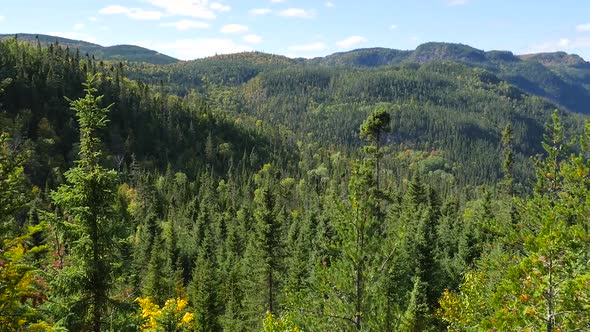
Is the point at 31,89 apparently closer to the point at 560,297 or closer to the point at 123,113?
the point at 123,113

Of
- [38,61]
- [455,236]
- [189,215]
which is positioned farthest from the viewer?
[38,61]

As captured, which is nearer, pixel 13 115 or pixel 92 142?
pixel 92 142

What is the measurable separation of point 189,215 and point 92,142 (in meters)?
81.2

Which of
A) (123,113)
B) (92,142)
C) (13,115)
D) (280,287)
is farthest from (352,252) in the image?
(123,113)

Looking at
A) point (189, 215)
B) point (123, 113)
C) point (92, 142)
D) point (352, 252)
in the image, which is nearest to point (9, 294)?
point (92, 142)

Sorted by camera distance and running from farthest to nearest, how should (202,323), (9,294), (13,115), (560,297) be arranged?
(13,115) → (202,323) → (560,297) → (9,294)

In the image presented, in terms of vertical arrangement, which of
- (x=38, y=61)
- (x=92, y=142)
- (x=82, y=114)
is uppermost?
(x=38, y=61)

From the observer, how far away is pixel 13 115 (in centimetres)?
13962

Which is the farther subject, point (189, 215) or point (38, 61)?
point (38, 61)

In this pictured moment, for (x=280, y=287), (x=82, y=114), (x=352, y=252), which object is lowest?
(x=280, y=287)

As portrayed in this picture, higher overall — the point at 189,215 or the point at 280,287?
the point at 280,287

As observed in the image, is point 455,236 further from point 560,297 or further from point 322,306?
point 560,297

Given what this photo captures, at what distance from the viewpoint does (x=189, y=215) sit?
311ft

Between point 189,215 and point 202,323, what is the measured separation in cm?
5574
